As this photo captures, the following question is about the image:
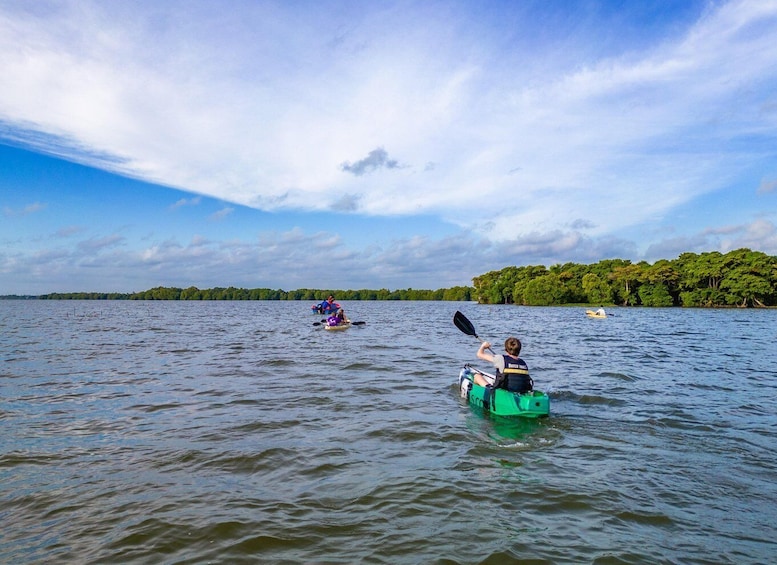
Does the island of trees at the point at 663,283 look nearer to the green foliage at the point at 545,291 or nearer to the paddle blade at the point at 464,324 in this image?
the green foliage at the point at 545,291

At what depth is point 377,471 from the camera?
7383 millimetres

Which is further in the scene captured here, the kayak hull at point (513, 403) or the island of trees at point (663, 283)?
the island of trees at point (663, 283)

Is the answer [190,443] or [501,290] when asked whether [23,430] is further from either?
[501,290]

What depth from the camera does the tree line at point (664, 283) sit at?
3140 inches

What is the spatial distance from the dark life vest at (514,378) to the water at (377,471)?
0.80 m

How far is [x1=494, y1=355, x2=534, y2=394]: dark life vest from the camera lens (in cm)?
1062

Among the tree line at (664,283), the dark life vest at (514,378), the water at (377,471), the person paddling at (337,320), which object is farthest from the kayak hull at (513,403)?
the tree line at (664,283)

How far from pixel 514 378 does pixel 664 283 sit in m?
101

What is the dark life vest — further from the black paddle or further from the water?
the black paddle

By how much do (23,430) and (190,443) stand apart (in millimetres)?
3791

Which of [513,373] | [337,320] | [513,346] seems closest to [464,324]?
[513,346]

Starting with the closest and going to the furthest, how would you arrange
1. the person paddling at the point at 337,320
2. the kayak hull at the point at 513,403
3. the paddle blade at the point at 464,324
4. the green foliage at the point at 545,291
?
the kayak hull at the point at 513,403, the paddle blade at the point at 464,324, the person paddling at the point at 337,320, the green foliage at the point at 545,291

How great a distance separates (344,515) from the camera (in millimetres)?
5840

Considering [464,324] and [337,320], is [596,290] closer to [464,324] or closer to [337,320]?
[337,320]
